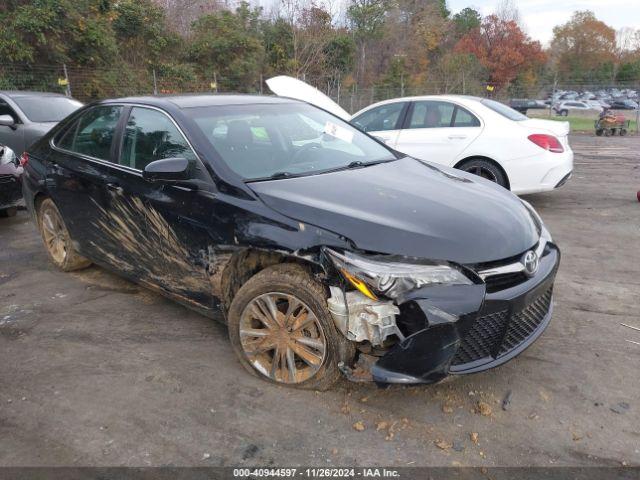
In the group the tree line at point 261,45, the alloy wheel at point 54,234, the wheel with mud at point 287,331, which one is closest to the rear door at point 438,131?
the alloy wheel at point 54,234

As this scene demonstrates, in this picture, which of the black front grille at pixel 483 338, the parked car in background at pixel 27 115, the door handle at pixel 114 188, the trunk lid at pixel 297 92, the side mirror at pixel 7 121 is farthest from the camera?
the trunk lid at pixel 297 92

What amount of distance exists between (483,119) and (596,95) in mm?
31014

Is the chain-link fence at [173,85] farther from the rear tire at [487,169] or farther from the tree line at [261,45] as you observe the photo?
the rear tire at [487,169]

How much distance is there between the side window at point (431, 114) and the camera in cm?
698

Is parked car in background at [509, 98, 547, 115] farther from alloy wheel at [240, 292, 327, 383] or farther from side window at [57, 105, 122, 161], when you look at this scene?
alloy wheel at [240, 292, 327, 383]

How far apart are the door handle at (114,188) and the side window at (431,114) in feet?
15.2

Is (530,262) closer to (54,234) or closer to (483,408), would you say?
(483,408)

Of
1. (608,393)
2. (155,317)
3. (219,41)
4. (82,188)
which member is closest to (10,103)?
(82,188)

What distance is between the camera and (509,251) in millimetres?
2717

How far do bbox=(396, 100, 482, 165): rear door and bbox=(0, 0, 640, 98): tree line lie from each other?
43.0 feet

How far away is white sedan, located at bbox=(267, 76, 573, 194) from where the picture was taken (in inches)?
252

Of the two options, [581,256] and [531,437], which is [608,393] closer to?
[531,437]

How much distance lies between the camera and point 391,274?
247 centimetres

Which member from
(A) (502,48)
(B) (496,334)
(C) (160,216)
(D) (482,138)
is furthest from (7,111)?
(A) (502,48)
